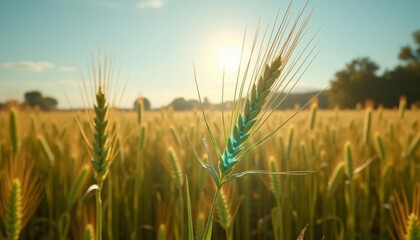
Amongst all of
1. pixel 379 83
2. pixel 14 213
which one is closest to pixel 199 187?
pixel 14 213

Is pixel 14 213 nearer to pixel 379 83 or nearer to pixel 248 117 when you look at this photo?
pixel 248 117

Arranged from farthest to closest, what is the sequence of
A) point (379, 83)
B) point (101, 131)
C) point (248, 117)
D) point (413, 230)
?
point (379, 83) < point (413, 230) < point (101, 131) < point (248, 117)

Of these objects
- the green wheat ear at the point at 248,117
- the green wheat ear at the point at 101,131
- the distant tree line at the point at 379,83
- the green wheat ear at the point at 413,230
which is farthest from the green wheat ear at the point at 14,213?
the distant tree line at the point at 379,83

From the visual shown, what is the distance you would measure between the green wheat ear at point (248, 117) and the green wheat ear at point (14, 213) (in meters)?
0.74

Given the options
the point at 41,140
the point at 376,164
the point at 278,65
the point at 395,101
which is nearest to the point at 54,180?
the point at 41,140

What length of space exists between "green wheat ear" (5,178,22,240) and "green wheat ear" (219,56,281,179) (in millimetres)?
736

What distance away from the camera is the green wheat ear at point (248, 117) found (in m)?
0.61

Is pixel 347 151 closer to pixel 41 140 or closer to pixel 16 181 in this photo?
pixel 16 181

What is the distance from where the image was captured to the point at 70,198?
5.27 ft

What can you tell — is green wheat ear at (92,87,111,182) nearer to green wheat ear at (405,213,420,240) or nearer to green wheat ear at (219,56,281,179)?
green wheat ear at (219,56,281,179)

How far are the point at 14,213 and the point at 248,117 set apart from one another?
0.79m

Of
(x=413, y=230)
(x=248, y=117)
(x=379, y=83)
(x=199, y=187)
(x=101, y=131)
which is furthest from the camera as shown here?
(x=379, y=83)

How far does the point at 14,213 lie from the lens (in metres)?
1.08

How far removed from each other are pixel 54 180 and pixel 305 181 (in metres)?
1.93
